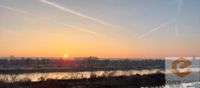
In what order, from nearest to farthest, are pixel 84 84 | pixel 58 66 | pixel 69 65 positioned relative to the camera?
1. pixel 84 84
2. pixel 58 66
3. pixel 69 65

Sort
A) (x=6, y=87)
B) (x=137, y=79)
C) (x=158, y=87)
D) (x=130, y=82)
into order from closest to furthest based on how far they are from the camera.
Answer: (x=6, y=87) < (x=158, y=87) < (x=130, y=82) < (x=137, y=79)

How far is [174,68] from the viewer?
48844 mm

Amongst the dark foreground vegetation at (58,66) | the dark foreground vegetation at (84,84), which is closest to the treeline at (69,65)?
the dark foreground vegetation at (58,66)

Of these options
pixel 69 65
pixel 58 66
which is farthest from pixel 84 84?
pixel 69 65

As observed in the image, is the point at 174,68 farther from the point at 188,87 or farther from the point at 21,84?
the point at 21,84

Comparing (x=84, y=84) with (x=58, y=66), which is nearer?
(x=84, y=84)

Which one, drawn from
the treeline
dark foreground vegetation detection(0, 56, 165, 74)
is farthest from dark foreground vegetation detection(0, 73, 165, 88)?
the treeline

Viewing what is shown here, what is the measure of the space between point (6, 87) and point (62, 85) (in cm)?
404

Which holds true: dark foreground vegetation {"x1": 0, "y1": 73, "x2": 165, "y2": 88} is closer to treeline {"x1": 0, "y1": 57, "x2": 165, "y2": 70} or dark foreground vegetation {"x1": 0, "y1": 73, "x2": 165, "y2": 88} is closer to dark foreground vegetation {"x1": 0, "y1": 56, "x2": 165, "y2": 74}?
dark foreground vegetation {"x1": 0, "y1": 56, "x2": 165, "y2": 74}

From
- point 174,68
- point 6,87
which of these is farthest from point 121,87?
point 174,68

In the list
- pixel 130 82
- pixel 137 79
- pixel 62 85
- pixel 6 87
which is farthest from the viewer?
pixel 137 79

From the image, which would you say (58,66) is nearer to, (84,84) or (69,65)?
(69,65)

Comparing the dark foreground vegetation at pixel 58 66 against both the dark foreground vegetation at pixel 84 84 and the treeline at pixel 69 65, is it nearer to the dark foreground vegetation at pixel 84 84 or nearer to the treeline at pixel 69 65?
the treeline at pixel 69 65

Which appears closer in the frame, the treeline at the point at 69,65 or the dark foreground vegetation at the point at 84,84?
the dark foreground vegetation at the point at 84,84
